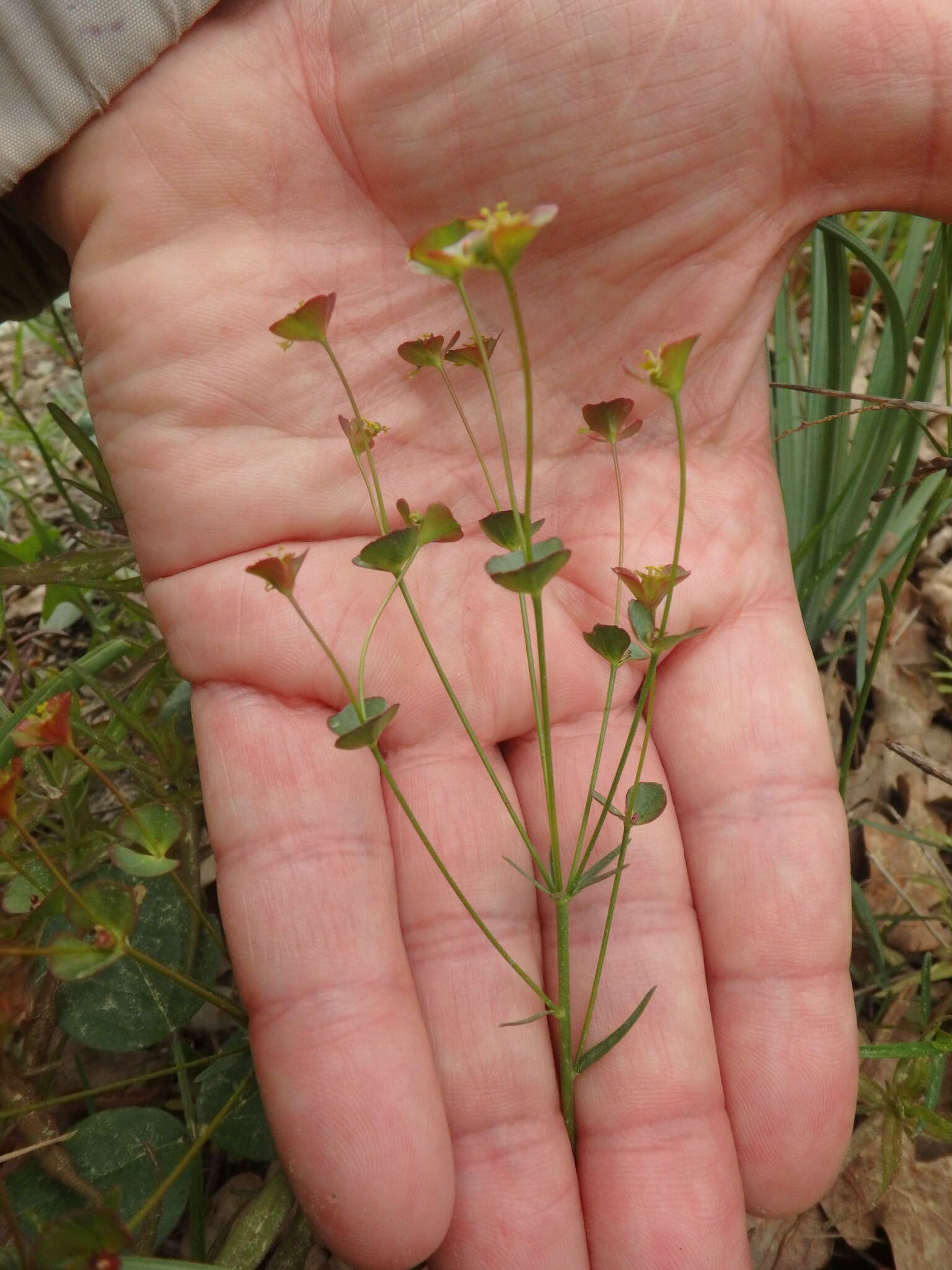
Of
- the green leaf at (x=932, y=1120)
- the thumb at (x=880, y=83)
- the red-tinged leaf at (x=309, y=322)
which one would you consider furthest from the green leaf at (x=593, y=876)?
the thumb at (x=880, y=83)

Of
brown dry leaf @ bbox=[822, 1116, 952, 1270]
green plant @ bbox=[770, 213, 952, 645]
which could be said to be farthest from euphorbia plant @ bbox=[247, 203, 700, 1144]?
green plant @ bbox=[770, 213, 952, 645]

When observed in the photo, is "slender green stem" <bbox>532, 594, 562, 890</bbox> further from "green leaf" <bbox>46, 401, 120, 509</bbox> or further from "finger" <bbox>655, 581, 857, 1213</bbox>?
"green leaf" <bbox>46, 401, 120, 509</bbox>

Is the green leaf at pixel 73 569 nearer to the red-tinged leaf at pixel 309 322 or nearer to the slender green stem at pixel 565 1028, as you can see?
the red-tinged leaf at pixel 309 322

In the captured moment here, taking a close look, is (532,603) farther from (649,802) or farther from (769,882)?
(769,882)

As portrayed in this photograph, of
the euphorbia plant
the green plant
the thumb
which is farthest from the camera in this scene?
the green plant

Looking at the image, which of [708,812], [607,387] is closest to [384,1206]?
[708,812]

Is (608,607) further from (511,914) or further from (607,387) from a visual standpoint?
(511,914)
